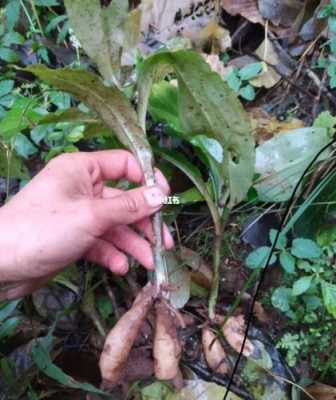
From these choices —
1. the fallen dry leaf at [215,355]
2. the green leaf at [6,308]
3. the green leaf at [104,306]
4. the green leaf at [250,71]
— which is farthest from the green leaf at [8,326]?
the green leaf at [250,71]

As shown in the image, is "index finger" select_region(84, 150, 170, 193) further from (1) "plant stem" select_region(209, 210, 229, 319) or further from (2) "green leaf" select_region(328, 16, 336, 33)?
(2) "green leaf" select_region(328, 16, 336, 33)

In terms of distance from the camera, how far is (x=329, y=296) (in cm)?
117

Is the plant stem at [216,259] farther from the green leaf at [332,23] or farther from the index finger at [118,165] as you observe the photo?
the green leaf at [332,23]

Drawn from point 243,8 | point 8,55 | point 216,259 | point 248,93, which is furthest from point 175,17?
point 216,259

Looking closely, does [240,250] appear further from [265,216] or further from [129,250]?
[129,250]

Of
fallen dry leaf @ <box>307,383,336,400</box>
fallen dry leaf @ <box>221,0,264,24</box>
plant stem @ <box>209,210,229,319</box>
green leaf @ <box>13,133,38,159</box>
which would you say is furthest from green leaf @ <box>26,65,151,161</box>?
fallen dry leaf @ <box>221,0,264,24</box>

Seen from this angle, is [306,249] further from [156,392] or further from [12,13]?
[12,13]

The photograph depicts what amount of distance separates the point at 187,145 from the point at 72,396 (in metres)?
0.69

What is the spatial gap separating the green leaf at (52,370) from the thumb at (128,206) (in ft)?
1.18

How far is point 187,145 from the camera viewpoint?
146 cm

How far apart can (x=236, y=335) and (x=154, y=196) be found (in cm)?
41

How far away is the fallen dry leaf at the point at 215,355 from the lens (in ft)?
4.09

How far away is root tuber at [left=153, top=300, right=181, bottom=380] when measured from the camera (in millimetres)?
1132

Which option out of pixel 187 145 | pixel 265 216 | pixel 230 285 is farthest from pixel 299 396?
pixel 187 145
